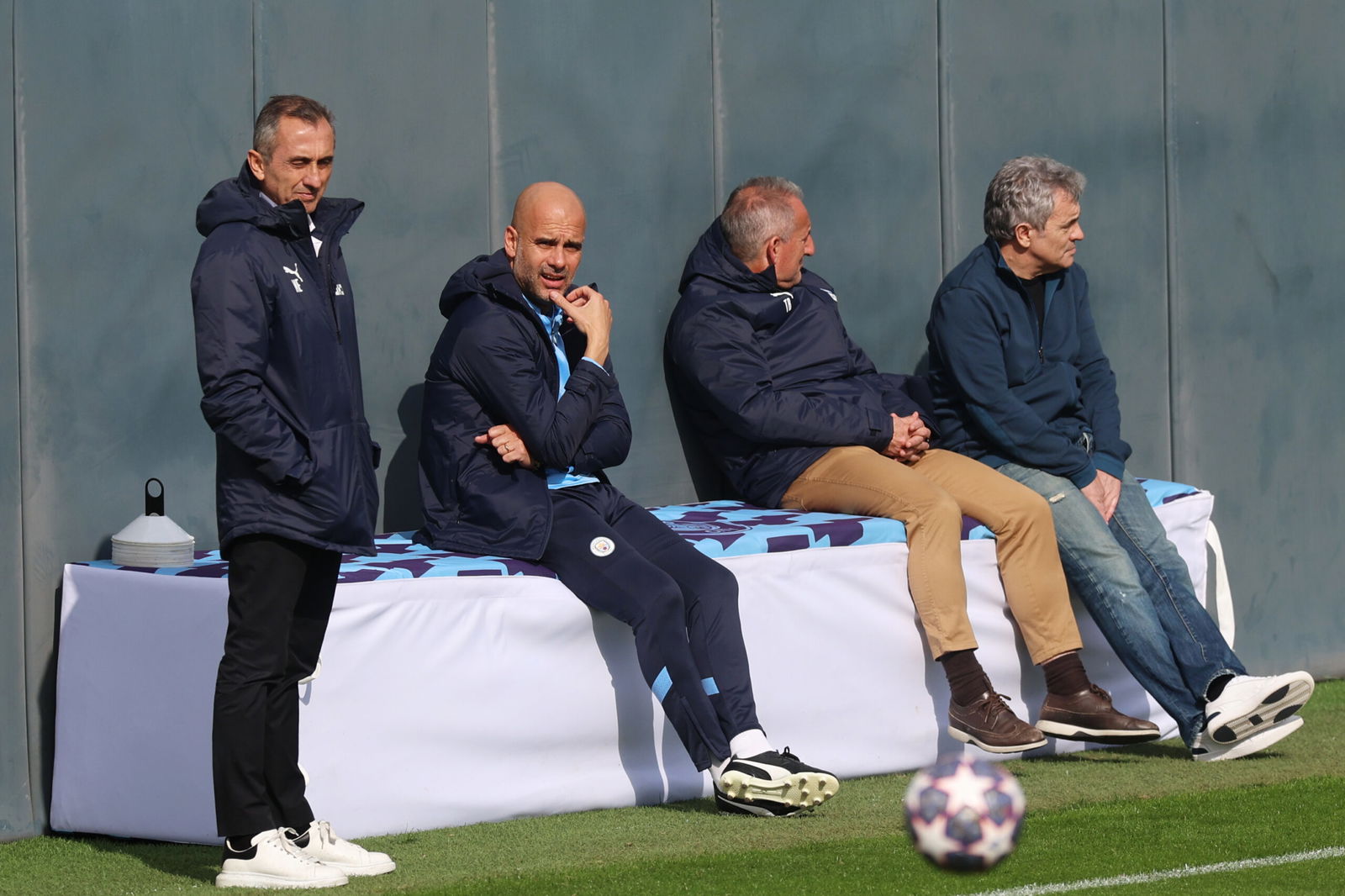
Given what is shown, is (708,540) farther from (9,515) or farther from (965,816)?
(965,816)

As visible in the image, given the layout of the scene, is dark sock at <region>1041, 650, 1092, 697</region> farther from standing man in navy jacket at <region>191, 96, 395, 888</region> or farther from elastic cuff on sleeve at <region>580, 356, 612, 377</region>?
standing man in navy jacket at <region>191, 96, 395, 888</region>

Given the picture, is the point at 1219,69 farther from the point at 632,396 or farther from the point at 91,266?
the point at 91,266

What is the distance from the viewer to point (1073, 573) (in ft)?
19.2

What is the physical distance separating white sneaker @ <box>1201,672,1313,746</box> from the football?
2.51 m

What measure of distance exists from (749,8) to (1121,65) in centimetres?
158

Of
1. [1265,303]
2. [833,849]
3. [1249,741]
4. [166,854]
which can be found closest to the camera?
[833,849]

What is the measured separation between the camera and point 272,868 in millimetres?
4215

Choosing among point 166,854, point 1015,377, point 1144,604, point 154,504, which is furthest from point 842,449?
point 166,854

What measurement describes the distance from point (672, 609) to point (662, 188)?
1849 millimetres

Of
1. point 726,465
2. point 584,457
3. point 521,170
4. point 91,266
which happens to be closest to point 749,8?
point 521,170

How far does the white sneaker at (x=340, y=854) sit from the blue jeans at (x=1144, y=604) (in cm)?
240

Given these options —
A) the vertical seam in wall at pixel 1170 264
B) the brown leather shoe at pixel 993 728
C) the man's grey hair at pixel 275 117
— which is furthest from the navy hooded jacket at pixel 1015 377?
the man's grey hair at pixel 275 117

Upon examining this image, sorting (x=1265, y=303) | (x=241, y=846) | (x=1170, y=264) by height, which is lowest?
(x=241, y=846)

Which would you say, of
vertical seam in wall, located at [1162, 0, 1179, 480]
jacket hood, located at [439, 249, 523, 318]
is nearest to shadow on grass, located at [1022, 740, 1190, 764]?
vertical seam in wall, located at [1162, 0, 1179, 480]
